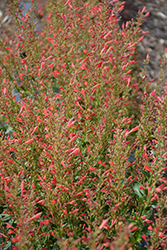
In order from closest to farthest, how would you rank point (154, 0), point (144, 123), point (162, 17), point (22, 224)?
point (22, 224), point (144, 123), point (162, 17), point (154, 0)

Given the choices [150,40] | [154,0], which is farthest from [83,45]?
[154,0]

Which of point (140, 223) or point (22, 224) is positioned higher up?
point (22, 224)

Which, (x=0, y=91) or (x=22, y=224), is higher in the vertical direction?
(x=0, y=91)

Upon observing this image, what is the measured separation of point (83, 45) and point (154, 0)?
420 cm

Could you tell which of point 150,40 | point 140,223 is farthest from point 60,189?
point 150,40

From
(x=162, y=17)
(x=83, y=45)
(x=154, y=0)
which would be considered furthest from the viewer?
(x=154, y=0)

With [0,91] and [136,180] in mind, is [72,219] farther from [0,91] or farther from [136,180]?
[0,91]

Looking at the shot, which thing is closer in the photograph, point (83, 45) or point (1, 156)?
point (1, 156)

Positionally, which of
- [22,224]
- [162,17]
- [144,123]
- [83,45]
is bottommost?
[162,17]

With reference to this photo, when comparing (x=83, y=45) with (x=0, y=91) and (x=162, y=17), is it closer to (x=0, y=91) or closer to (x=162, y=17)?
(x=0, y=91)

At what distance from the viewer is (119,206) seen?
2.80 m

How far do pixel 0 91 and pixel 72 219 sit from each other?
6.94 feet

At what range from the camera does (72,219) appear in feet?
9.55

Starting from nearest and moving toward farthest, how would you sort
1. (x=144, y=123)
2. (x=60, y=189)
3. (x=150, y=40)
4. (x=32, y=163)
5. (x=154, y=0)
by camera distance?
(x=60, y=189) → (x=32, y=163) → (x=144, y=123) → (x=150, y=40) → (x=154, y=0)
